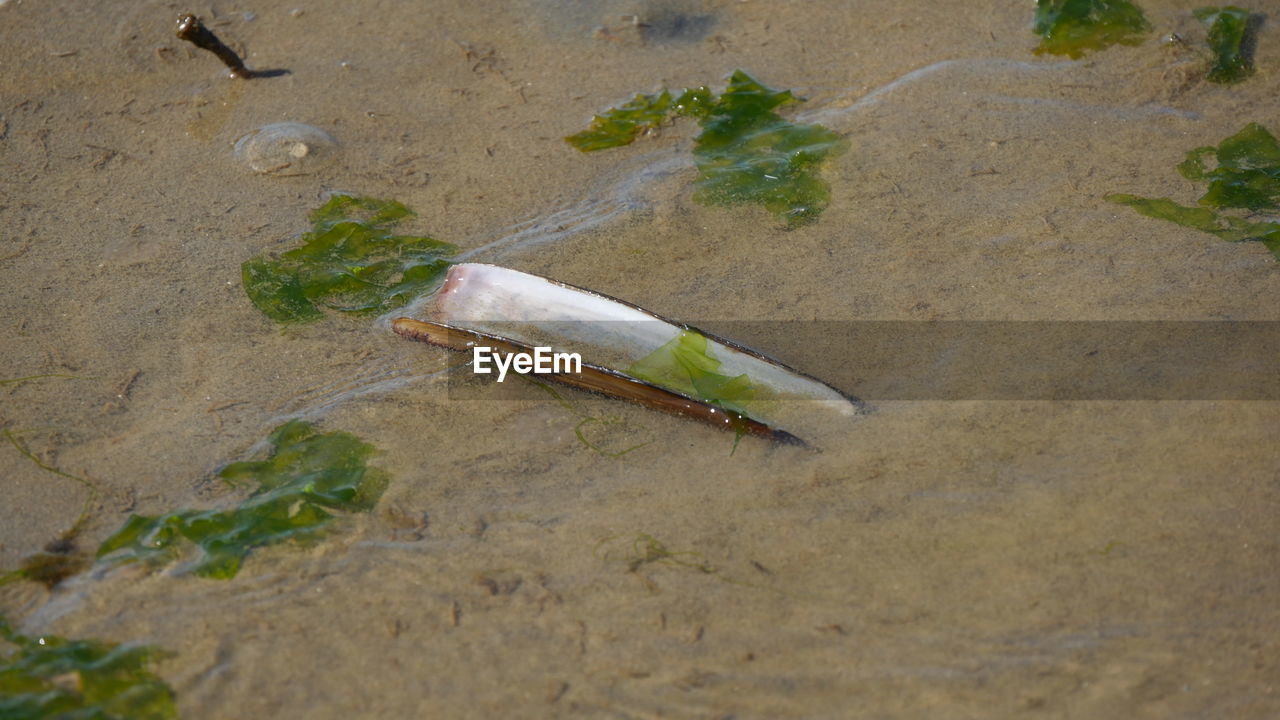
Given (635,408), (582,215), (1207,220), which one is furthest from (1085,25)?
(635,408)

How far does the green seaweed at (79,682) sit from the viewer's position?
86.7 inches

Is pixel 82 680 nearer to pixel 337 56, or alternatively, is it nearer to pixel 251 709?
pixel 251 709

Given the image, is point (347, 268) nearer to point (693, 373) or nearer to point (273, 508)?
point (273, 508)

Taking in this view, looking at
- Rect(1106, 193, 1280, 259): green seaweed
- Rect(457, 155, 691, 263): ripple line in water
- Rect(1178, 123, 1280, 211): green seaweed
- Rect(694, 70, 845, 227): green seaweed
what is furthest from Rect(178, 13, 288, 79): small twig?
Rect(1178, 123, 1280, 211): green seaweed

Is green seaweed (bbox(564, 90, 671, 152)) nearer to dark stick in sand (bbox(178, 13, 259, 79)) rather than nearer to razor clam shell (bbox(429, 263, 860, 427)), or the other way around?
razor clam shell (bbox(429, 263, 860, 427))

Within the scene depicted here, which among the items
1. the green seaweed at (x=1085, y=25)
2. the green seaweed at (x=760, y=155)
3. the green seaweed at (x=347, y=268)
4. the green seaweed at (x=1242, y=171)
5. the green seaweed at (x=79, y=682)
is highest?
the green seaweed at (x=1085, y=25)

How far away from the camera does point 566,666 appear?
2.29 metres

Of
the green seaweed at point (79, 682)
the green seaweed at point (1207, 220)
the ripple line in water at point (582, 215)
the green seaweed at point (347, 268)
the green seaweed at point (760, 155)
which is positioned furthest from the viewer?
the green seaweed at point (760, 155)

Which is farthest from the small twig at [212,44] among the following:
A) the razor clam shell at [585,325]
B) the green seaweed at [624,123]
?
the razor clam shell at [585,325]

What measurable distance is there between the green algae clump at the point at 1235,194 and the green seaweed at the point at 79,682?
11.0 feet

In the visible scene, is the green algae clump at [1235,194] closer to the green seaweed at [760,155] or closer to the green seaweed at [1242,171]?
the green seaweed at [1242,171]

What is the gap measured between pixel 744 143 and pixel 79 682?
112 inches

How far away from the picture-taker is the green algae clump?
3475 millimetres

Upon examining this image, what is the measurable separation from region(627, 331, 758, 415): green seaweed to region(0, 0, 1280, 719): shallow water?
0.38ft
